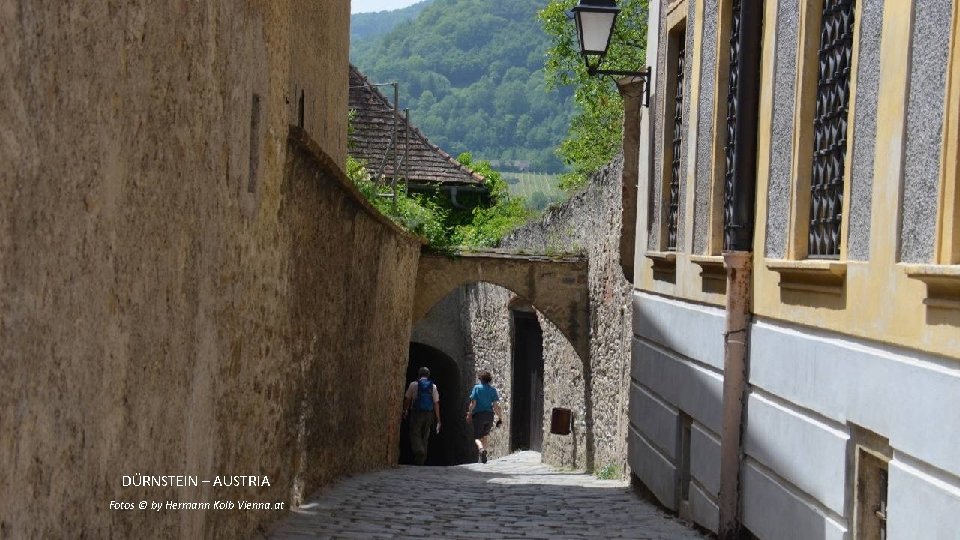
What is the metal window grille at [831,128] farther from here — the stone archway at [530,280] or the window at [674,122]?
the stone archway at [530,280]

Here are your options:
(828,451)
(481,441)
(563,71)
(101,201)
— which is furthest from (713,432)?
(563,71)

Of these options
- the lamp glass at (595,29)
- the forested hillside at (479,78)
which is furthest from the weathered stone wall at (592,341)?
the forested hillside at (479,78)

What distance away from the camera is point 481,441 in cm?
2247

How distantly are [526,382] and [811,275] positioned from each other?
19.1 m

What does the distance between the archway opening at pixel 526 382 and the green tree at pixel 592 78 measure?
9.99m

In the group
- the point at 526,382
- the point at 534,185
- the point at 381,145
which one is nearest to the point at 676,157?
the point at 526,382

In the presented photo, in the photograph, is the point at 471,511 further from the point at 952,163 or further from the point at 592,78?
the point at 592,78

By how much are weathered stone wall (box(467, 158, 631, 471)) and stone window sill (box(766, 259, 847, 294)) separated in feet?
27.8

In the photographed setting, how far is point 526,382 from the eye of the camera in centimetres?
2614

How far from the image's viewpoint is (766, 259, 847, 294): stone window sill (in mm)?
6676

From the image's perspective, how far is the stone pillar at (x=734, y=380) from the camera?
8.62 metres

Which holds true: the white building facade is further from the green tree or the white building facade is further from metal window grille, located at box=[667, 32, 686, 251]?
the green tree

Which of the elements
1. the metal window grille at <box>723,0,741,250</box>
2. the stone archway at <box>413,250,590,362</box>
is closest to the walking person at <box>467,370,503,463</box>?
the stone archway at <box>413,250,590,362</box>

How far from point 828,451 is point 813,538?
46 centimetres
